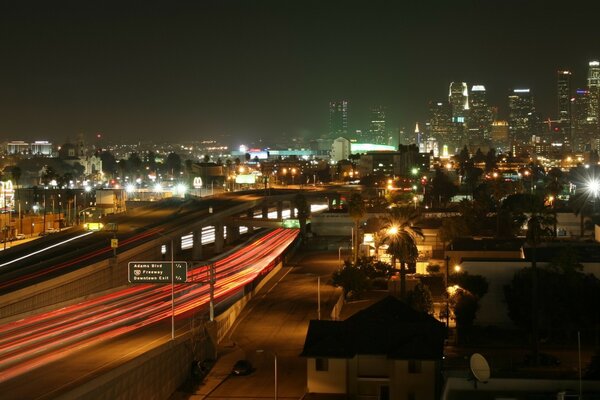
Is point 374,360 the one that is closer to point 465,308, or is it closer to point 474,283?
point 465,308

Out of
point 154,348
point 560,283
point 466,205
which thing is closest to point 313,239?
point 466,205

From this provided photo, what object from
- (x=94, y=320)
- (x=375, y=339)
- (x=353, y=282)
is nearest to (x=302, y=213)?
(x=353, y=282)

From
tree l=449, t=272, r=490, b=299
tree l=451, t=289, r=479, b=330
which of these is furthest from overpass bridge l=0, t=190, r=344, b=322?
tree l=449, t=272, r=490, b=299

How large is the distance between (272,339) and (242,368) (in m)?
6.11

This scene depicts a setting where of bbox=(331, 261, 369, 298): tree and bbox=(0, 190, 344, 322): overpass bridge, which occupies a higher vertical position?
bbox=(0, 190, 344, 322): overpass bridge

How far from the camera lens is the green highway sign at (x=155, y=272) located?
1358 inches

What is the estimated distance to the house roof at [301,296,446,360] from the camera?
2775 cm

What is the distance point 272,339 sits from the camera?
39.0m

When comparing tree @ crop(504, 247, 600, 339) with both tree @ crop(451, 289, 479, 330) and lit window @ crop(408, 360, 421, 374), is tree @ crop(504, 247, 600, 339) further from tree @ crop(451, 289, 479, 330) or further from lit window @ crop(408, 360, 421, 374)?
lit window @ crop(408, 360, 421, 374)

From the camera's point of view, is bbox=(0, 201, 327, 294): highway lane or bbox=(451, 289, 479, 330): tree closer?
bbox=(451, 289, 479, 330): tree

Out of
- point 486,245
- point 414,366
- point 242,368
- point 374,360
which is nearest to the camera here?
point 414,366

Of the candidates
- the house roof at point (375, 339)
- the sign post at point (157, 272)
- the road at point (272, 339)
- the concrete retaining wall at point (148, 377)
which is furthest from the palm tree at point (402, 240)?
the concrete retaining wall at point (148, 377)

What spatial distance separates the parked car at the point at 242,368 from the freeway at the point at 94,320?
403 centimetres

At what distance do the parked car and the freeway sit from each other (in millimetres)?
4028
